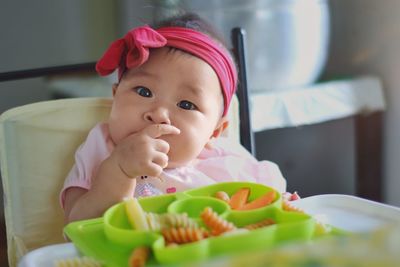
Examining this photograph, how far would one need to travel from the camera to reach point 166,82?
965 millimetres

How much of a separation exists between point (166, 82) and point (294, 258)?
59 cm

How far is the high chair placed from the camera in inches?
41.8

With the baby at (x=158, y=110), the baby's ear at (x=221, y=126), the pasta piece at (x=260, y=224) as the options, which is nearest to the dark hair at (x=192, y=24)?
the baby at (x=158, y=110)

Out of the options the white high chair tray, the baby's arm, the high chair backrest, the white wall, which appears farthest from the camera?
the white wall

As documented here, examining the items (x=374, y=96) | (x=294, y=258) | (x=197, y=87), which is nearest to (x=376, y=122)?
(x=374, y=96)

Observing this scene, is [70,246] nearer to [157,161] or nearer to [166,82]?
[157,161]

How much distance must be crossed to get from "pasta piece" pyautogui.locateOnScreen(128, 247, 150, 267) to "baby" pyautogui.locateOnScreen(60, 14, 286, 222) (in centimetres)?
24

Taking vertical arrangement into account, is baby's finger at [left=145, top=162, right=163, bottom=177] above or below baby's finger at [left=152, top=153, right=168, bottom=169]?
below

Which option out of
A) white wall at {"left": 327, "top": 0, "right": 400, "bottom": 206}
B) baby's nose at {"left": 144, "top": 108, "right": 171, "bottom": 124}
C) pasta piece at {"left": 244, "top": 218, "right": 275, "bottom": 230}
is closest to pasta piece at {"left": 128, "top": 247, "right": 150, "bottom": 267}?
pasta piece at {"left": 244, "top": 218, "right": 275, "bottom": 230}

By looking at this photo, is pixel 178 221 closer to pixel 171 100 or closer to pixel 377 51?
pixel 171 100

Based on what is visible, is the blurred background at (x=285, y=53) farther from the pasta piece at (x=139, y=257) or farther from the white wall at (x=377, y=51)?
the pasta piece at (x=139, y=257)

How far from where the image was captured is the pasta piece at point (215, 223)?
2.15ft

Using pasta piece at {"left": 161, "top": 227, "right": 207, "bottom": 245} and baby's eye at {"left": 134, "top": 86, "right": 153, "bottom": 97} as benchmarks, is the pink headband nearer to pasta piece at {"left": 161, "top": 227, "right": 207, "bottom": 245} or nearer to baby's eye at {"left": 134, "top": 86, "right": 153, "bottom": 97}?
baby's eye at {"left": 134, "top": 86, "right": 153, "bottom": 97}

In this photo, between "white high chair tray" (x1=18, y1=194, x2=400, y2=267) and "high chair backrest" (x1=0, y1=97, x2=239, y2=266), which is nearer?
"white high chair tray" (x1=18, y1=194, x2=400, y2=267)
